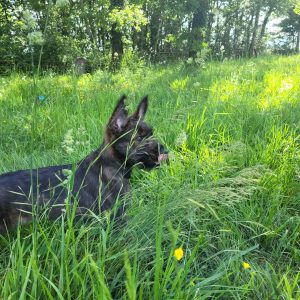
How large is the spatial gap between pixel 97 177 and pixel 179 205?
1.19 m

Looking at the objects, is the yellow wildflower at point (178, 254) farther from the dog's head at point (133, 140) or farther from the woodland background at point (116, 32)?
the woodland background at point (116, 32)

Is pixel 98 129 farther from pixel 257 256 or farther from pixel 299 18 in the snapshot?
pixel 299 18

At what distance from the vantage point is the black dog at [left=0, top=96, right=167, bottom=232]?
7.25 feet

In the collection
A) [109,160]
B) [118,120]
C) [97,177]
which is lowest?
[97,177]

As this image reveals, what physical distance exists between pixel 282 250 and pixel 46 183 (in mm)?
1642

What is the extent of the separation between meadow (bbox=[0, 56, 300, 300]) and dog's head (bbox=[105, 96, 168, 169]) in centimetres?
16

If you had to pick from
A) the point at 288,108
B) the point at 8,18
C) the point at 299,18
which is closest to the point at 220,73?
the point at 288,108

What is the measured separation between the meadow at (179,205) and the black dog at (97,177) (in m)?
0.14

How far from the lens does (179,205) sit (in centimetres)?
160

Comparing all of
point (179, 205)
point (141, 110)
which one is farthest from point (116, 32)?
point (179, 205)

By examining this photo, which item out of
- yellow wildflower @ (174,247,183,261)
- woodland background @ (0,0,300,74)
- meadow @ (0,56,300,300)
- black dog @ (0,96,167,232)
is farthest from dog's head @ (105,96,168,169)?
woodland background @ (0,0,300,74)

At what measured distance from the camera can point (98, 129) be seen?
374 centimetres

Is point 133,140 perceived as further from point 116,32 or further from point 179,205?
point 116,32

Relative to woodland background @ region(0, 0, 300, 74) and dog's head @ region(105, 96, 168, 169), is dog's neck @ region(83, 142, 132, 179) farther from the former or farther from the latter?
woodland background @ region(0, 0, 300, 74)
